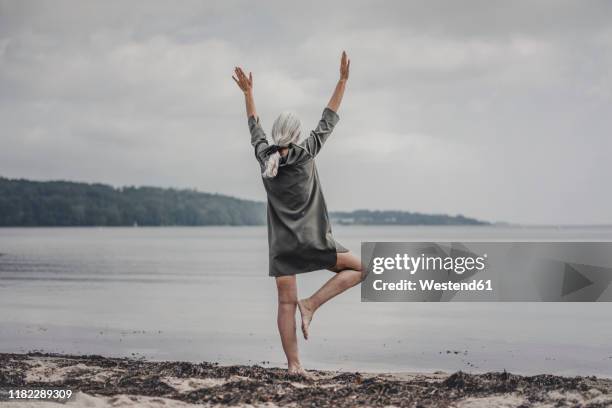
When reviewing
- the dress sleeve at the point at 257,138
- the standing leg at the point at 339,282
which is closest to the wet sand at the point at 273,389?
the standing leg at the point at 339,282

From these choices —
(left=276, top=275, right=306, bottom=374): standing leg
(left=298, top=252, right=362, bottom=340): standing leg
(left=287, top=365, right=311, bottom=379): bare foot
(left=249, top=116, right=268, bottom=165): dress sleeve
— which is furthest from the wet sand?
(left=249, top=116, right=268, bottom=165): dress sleeve

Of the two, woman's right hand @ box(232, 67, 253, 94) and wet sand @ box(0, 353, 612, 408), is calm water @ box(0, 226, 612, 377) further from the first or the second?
woman's right hand @ box(232, 67, 253, 94)

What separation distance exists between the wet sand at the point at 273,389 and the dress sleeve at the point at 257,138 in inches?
76.9

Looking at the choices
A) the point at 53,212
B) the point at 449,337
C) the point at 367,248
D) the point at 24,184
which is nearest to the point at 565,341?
the point at 449,337

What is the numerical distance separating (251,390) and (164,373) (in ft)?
4.25

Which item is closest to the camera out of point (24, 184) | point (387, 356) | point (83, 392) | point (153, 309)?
point (83, 392)

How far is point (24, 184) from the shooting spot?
486 feet

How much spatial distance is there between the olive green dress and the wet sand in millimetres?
1050

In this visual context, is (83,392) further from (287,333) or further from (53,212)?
(53,212)

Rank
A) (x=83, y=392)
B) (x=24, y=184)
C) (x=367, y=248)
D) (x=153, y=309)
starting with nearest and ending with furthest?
(x=83, y=392), (x=367, y=248), (x=153, y=309), (x=24, y=184)

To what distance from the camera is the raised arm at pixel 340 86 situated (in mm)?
6812

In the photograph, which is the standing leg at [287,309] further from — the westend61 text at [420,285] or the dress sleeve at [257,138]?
the westend61 text at [420,285]

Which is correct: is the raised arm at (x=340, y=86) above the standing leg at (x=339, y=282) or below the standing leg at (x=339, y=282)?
above

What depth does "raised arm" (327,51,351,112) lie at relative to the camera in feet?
22.4
